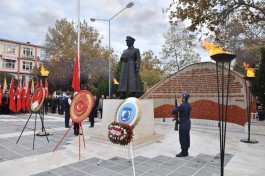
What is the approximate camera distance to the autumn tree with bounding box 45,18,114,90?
3328 centimetres

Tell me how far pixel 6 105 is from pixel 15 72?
129ft

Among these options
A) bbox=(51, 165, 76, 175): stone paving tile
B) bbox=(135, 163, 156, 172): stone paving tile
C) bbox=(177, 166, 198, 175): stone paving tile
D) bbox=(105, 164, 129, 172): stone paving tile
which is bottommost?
bbox=(177, 166, 198, 175): stone paving tile

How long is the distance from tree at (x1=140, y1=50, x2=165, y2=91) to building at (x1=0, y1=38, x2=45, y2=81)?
916 inches

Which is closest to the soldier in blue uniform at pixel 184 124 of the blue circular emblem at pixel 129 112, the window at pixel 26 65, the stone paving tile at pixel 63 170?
the blue circular emblem at pixel 129 112

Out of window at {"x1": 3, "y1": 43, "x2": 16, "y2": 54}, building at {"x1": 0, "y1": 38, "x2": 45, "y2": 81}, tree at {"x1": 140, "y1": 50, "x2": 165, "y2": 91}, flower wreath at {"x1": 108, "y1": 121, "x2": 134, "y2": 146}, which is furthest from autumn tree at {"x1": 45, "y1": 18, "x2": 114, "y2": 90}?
flower wreath at {"x1": 108, "y1": 121, "x2": 134, "y2": 146}

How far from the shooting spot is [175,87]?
50.9 feet

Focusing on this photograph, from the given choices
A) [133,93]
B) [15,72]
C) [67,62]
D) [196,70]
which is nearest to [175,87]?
[196,70]

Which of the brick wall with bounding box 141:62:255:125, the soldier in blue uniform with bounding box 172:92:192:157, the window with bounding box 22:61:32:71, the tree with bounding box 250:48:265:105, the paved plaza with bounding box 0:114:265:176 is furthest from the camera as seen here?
the window with bounding box 22:61:32:71

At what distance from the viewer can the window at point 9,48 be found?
5328 cm

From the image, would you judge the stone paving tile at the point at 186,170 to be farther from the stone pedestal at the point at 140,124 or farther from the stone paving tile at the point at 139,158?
the stone pedestal at the point at 140,124

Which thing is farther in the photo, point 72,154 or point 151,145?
point 151,145

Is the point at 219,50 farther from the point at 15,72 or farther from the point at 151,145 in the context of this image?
the point at 15,72

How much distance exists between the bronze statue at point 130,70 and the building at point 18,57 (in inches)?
1832

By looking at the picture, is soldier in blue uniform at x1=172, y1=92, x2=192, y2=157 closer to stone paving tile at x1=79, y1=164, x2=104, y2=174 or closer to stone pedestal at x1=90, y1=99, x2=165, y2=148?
stone pedestal at x1=90, y1=99, x2=165, y2=148
